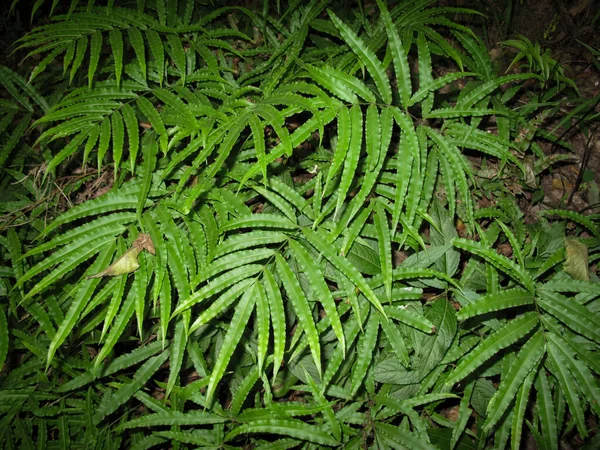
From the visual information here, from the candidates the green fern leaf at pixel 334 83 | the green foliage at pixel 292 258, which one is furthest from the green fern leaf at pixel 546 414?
the green fern leaf at pixel 334 83

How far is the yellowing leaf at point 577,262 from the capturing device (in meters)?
1.48

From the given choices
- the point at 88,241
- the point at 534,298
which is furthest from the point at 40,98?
the point at 534,298

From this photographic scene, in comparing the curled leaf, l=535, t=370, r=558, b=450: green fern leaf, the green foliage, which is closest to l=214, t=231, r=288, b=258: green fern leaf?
the green foliage

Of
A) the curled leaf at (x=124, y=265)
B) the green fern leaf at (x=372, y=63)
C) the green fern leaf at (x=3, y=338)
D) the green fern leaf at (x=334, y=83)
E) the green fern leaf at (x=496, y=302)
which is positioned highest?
the green fern leaf at (x=372, y=63)

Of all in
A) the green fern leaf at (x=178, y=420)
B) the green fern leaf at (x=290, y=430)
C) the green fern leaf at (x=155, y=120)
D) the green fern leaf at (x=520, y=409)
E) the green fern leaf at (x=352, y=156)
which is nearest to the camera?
the green fern leaf at (x=352, y=156)

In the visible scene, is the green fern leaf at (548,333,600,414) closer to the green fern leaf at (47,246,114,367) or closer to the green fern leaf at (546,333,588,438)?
the green fern leaf at (546,333,588,438)

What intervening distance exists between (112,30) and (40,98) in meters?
0.60

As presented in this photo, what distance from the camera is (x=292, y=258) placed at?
63.8 inches

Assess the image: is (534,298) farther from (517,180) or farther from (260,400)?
(260,400)

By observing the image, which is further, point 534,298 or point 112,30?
point 112,30

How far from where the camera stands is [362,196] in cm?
125

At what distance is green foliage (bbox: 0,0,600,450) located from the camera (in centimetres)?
130

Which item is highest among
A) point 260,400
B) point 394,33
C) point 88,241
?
point 394,33

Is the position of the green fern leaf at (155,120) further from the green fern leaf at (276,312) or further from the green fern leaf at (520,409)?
the green fern leaf at (520,409)
